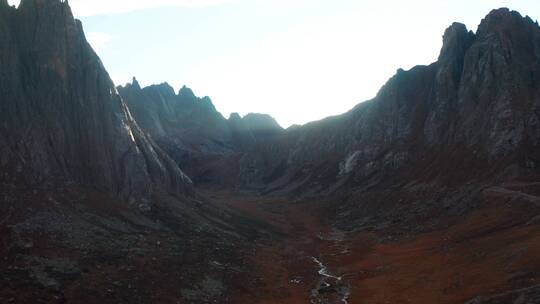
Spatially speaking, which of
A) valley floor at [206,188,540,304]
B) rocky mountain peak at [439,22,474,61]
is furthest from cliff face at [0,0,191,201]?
rocky mountain peak at [439,22,474,61]

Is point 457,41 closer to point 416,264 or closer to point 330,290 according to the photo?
point 416,264

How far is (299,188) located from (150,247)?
113 metres

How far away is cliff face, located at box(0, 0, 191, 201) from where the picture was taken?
7700 centimetres

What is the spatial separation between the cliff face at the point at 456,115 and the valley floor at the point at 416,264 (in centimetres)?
2705

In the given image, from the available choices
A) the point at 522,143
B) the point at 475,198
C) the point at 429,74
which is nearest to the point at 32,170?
the point at 475,198

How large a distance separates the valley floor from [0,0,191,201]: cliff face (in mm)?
27589

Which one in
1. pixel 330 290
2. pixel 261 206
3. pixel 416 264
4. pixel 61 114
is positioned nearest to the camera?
pixel 330 290

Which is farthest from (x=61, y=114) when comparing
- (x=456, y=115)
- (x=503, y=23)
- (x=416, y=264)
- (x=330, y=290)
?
(x=503, y=23)

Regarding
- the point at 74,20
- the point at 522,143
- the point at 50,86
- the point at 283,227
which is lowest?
the point at 283,227

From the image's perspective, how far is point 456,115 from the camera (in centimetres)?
13900

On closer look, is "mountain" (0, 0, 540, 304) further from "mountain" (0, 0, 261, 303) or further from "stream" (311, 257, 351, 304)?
"stream" (311, 257, 351, 304)

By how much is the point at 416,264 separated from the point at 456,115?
77837mm

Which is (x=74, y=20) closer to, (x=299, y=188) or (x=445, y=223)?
(x=445, y=223)

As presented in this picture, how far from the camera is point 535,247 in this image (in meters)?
57.6
